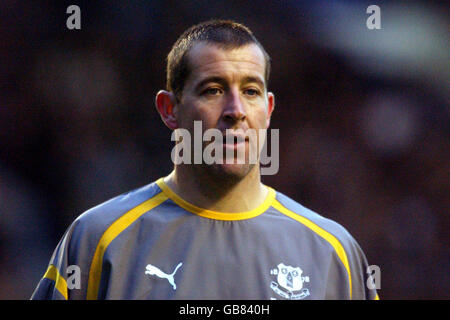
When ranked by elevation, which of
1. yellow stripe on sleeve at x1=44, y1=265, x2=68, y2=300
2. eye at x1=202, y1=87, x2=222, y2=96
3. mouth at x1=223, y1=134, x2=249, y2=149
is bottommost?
yellow stripe on sleeve at x1=44, y1=265, x2=68, y2=300

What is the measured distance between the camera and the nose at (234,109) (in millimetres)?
2438

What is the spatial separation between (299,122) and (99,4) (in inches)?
90.3

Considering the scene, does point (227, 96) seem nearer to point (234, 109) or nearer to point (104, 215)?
point (234, 109)

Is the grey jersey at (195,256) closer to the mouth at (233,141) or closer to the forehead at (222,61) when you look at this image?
the mouth at (233,141)

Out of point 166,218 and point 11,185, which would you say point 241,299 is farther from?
point 11,185

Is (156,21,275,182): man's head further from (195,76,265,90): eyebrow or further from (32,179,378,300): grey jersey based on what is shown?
(32,179,378,300): grey jersey

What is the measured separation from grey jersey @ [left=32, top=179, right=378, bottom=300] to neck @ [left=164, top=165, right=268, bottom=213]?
32mm

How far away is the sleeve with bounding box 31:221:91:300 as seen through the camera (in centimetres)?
241

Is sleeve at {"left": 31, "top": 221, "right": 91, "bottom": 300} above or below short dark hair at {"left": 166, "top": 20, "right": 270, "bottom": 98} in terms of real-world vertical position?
below

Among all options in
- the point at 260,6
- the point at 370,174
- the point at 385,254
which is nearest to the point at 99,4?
→ the point at 260,6

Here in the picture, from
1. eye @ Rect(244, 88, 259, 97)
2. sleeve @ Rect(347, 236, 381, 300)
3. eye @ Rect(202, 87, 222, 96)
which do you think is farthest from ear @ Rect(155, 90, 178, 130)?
sleeve @ Rect(347, 236, 381, 300)

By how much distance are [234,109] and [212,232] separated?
0.53 m

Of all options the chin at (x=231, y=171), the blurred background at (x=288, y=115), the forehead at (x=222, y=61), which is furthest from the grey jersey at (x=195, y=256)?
the blurred background at (x=288, y=115)

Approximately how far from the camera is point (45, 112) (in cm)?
573
